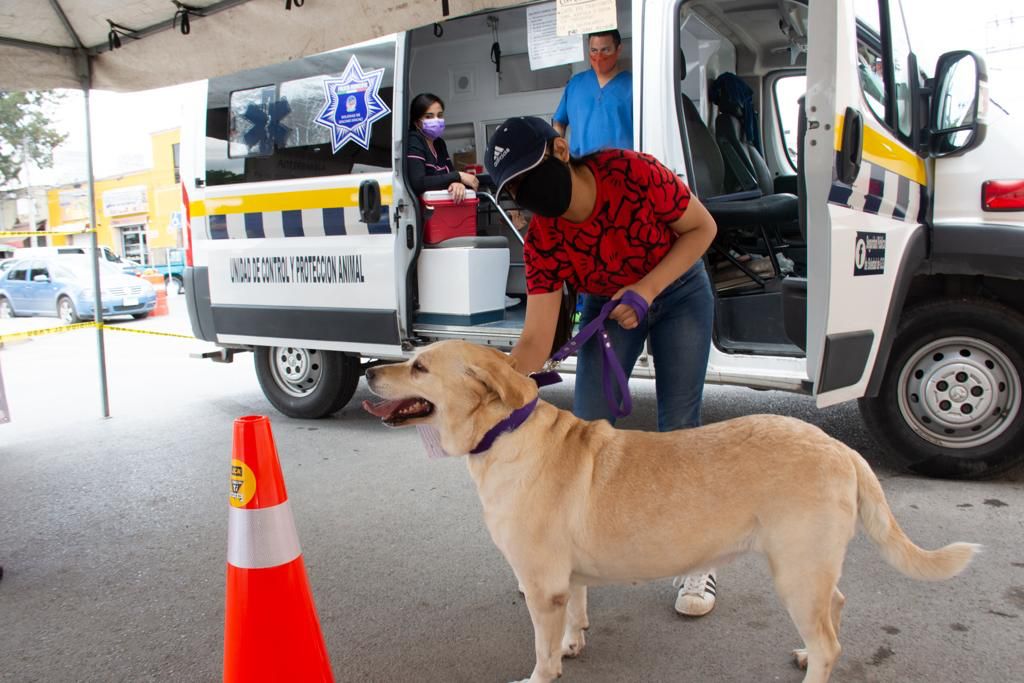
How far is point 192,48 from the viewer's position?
13.5ft

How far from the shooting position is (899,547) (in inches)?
74.7

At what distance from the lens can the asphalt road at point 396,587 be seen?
226 centimetres

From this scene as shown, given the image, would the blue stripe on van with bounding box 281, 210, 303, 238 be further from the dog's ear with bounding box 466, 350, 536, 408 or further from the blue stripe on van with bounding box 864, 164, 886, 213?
the blue stripe on van with bounding box 864, 164, 886, 213

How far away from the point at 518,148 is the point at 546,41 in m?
2.37

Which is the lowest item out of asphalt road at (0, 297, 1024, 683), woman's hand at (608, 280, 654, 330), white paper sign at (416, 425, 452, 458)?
asphalt road at (0, 297, 1024, 683)

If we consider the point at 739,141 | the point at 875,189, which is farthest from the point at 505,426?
the point at 739,141

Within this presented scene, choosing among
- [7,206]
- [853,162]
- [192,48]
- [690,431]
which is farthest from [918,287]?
[7,206]

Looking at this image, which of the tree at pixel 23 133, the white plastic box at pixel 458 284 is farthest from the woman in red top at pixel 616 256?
the tree at pixel 23 133

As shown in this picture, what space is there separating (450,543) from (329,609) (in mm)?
691

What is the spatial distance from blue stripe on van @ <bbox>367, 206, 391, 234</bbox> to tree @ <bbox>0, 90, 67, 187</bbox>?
28.4m

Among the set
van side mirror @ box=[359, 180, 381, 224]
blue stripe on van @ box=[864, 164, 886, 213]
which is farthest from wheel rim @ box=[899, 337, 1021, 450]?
van side mirror @ box=[359, 180, 381, 224]

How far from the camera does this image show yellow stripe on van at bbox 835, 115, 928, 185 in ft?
10.7

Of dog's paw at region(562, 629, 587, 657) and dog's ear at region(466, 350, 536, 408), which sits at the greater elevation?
dog's ear at region(466, 350, 536, 408)

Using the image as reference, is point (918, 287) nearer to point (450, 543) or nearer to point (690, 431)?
point (690, 431)
